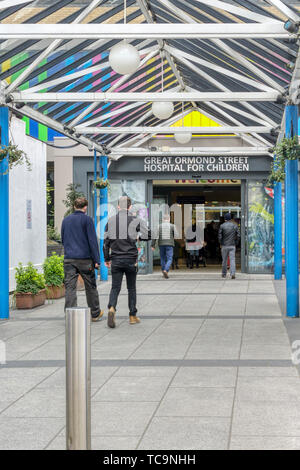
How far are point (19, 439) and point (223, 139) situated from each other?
16.9 meters

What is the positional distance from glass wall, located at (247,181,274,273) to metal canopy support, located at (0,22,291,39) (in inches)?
493

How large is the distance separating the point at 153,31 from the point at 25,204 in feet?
26.3

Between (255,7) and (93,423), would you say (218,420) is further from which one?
(255,7)

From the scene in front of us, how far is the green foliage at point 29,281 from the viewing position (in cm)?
1254

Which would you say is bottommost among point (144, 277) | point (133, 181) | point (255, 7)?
point (144, 277)

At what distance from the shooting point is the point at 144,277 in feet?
64.2

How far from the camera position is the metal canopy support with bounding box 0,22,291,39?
8.23 m

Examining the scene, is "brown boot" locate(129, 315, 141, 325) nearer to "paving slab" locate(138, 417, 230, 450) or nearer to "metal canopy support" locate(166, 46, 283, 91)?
"metal canopy support" locate(166, 46, 283, 91)

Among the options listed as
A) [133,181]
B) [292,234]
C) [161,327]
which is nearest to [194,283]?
[133,181]

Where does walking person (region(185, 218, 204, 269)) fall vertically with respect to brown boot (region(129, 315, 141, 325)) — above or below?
above

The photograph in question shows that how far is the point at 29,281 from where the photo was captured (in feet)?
41.5

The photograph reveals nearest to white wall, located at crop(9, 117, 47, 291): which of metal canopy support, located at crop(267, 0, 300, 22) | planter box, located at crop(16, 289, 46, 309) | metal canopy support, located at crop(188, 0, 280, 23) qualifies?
planter box, located at crop(16, 289, 46, 309)

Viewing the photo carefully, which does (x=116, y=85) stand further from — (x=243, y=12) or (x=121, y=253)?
(x=243, y=12)

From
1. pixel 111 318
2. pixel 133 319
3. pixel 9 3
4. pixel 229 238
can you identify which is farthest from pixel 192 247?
pixel 9 3
